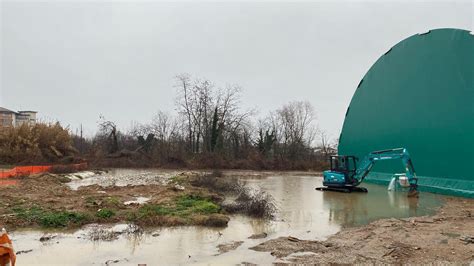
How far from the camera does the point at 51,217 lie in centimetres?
1135

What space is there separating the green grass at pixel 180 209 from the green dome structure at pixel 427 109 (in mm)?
13869

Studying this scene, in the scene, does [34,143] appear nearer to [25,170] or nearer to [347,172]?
[25,170]

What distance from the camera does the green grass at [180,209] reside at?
12.3 m

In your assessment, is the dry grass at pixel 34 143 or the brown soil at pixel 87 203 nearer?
the brown soil at pixel 87 203

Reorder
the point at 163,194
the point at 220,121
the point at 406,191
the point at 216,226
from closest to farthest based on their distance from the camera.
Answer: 1. the point at 216,226
2. the point at 163,194
3. the point at 406,191
4. the point at 220,121

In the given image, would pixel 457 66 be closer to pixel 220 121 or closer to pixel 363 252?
pixel 363 252

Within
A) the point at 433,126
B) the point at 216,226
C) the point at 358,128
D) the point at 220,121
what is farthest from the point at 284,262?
the point at 220,121

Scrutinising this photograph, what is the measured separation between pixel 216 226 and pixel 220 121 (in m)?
45.5

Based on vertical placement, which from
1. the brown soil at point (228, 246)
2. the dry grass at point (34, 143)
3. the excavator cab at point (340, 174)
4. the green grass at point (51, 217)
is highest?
the dry grass at point (34, 143)

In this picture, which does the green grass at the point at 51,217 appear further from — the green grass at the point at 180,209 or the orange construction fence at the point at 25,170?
the orange construction fence at the point at 25,170

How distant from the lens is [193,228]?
11.0 metres

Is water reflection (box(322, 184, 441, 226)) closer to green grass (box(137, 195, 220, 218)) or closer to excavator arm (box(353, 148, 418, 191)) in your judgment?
excavator arm (box(353, 148, 418, 191))

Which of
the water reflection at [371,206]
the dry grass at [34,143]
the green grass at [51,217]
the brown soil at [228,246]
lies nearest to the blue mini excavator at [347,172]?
the water reflection at [371,206]

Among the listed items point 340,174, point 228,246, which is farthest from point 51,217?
point 340,174
